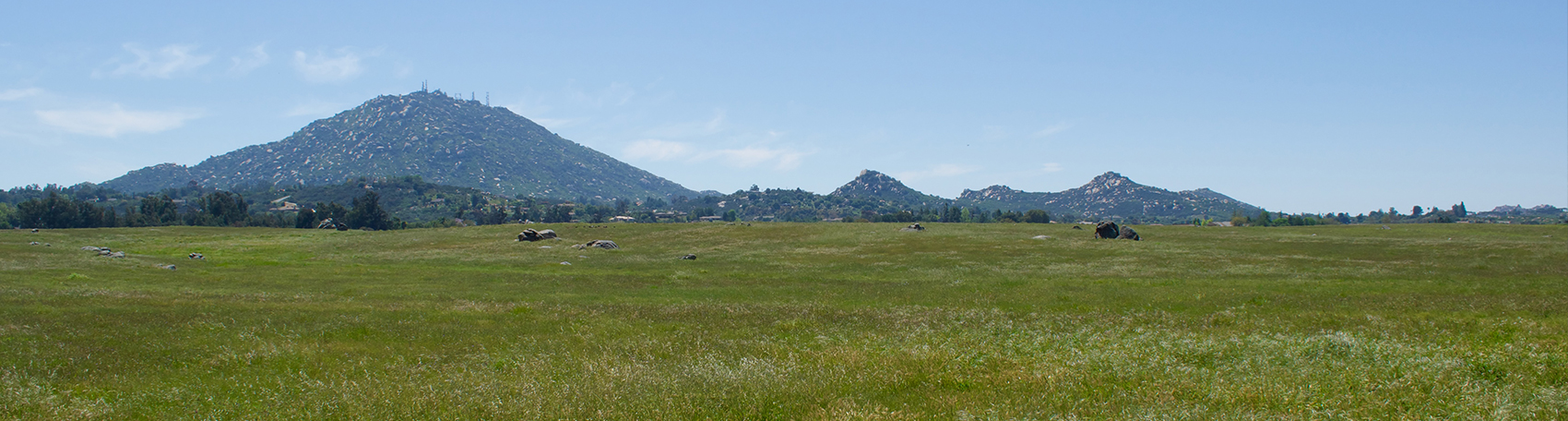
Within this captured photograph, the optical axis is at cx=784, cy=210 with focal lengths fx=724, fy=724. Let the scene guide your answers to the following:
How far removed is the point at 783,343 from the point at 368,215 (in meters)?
181

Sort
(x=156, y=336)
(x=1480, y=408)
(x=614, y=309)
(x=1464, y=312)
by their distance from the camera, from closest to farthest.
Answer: (x=1480, y=408), (x=156, y=336), (x=1464, y=312), (x=614, y=309)

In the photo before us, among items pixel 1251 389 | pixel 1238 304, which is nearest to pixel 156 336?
pixel 1251 389

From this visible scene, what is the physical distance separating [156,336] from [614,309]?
43.5 ft

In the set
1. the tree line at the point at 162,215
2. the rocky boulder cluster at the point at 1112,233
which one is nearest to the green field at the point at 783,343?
the rocky boulder cluster at the point at 1112,233

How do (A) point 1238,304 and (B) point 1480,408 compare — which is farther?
(A) point 1238,304

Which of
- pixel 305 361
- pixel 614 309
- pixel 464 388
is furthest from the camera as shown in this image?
pixel 614 309

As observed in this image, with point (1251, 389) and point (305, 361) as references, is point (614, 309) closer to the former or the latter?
point (305, 361)

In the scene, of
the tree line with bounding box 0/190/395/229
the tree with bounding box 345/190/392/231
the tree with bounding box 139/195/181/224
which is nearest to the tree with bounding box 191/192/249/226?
the tree line with bounding box 0/190/395/229

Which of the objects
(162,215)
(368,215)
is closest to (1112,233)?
(368,215)

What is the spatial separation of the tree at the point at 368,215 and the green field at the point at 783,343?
130m

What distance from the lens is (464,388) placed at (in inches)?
506

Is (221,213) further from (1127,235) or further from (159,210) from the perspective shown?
(1127,235)

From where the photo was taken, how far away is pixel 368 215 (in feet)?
561

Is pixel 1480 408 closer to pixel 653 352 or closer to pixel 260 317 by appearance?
pixel 653 352
